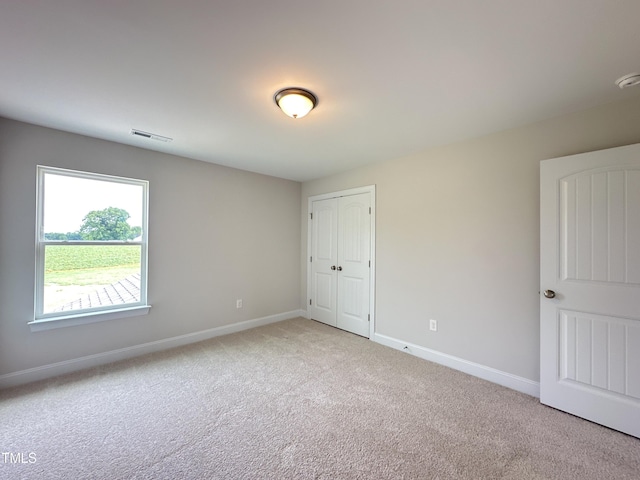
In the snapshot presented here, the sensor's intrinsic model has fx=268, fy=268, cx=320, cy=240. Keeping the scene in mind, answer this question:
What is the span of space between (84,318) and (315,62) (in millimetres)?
3290

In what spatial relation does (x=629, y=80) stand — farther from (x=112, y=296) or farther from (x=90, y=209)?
(x=112, y=296)

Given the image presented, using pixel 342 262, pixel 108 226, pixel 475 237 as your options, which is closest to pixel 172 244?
pixel 108 226

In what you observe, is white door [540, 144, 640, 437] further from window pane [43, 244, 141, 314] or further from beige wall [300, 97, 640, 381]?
window pane [43, 244, 141, 314]

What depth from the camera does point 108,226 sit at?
9.86 feet

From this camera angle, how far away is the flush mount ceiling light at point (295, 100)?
1916 millimetres

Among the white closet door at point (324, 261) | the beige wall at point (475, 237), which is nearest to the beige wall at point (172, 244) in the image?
the white closet door at point (324, 261)

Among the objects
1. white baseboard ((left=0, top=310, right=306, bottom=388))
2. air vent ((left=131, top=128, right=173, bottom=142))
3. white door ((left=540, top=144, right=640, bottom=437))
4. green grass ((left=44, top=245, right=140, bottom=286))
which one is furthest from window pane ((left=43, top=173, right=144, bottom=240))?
white door ((left=540, top=144, right=640, bottom=437))

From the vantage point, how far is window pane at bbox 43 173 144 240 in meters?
2.69

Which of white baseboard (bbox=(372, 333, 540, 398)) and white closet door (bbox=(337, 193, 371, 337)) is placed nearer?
white baseboard (bbox=(372, 333, 540, 398))

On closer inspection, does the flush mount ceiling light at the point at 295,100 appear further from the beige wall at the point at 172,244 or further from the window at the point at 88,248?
the window at the point at 88,248

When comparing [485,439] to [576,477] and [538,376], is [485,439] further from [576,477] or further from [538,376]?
[538,376]

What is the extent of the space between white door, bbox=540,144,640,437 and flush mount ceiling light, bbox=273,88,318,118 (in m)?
2.01

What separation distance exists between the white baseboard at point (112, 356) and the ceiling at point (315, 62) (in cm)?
235

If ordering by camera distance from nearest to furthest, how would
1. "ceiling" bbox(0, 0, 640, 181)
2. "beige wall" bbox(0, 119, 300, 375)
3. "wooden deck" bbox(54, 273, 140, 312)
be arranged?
"ceiling" bbox(0, 0, 640, 181) → "beige wall" bbox(0, 119, 300, 375) → "wooden deck" bbox(54, 273, 140, 312)
